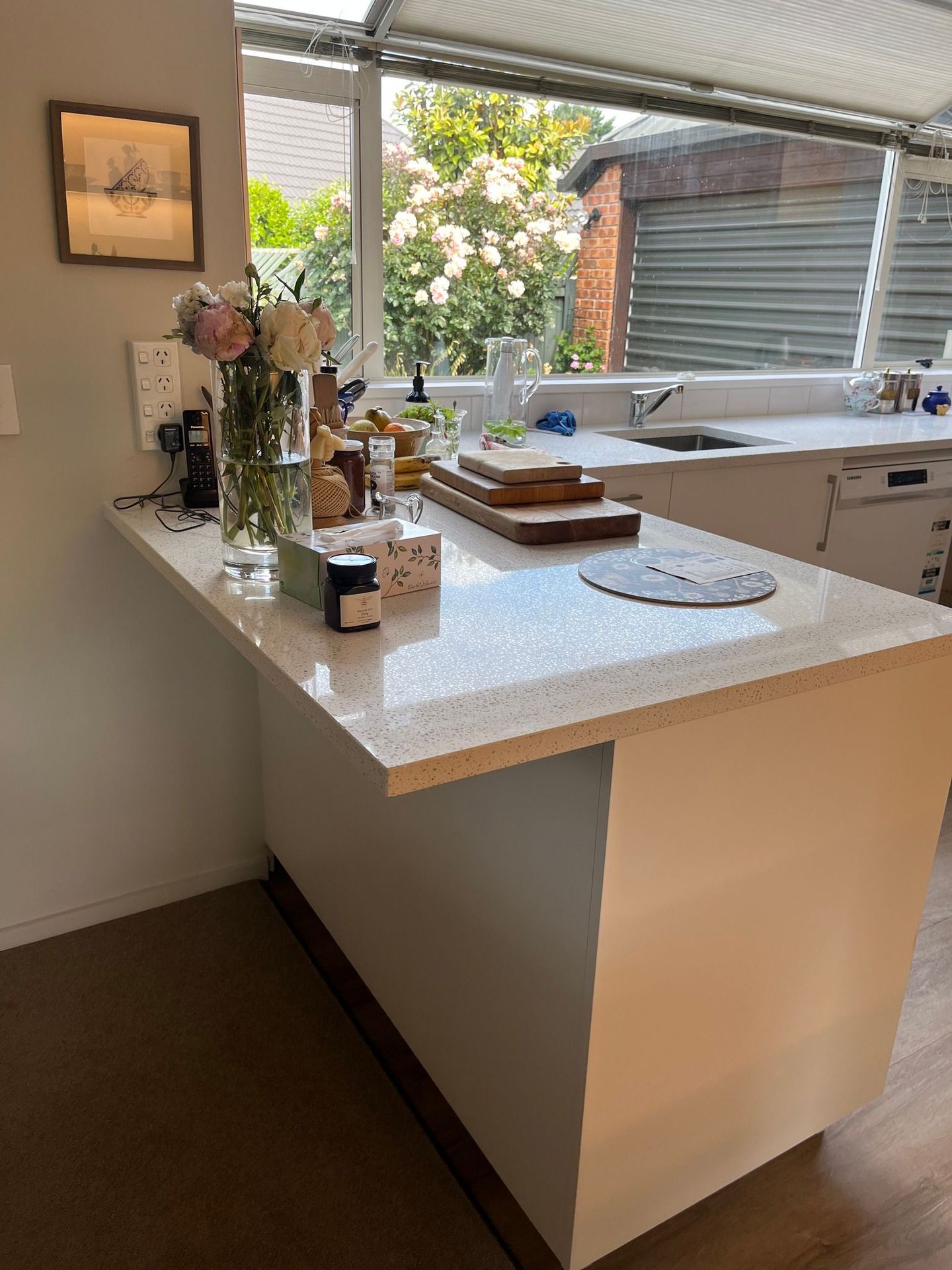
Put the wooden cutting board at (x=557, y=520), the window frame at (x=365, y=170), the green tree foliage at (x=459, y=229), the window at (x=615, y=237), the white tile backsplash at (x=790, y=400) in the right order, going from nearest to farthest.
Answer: the wooden cutting board at (x=557, y=520) < the window frame at (x=365, y=170) < the green tree foliage at (x=459, y=229) < the window at (x=615, y=237) < the white tile backsplash at (x=790, y=400)

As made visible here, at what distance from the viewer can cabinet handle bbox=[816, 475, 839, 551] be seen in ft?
9.78

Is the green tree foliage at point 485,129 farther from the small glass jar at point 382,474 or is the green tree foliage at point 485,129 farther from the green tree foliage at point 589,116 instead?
the small glass jar at point 382,474

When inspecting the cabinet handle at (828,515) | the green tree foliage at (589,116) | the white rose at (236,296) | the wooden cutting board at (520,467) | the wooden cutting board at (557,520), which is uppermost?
the green tree foliage at (589,116)

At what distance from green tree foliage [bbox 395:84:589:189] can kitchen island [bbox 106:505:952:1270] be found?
1.72 meters

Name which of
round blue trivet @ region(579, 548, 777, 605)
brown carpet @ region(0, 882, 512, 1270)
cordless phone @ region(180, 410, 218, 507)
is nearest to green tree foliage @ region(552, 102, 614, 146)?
cordless phone @ region(180, 410, 218, 507)

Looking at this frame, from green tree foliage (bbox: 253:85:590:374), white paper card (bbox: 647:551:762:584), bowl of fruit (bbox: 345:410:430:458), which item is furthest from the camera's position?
green tree foliage (bbox: 253:85:590:374)

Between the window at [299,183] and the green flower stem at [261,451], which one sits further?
the window at [299,183]

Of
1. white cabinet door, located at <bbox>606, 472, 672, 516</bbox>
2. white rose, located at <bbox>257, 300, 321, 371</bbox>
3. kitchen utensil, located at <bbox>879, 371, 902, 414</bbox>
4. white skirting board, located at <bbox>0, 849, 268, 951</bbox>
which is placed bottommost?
white skirting board, located at <bbox>0, 849, 268, 951</bbox>

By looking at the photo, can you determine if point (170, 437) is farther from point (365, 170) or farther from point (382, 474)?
point (365, 170)

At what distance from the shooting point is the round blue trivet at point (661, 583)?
1.33 meters

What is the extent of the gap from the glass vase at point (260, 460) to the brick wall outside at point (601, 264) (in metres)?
2.10

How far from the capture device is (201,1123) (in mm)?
1639

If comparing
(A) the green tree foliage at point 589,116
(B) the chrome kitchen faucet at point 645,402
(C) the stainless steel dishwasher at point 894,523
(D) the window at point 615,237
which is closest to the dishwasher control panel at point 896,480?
(C) the stainless steel dishwasher at point 894,523

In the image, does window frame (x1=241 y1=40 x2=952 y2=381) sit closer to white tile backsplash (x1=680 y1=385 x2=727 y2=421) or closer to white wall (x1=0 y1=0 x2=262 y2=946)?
white tile backsplash (x1=680 y1=385 x2=727 y2=421)
